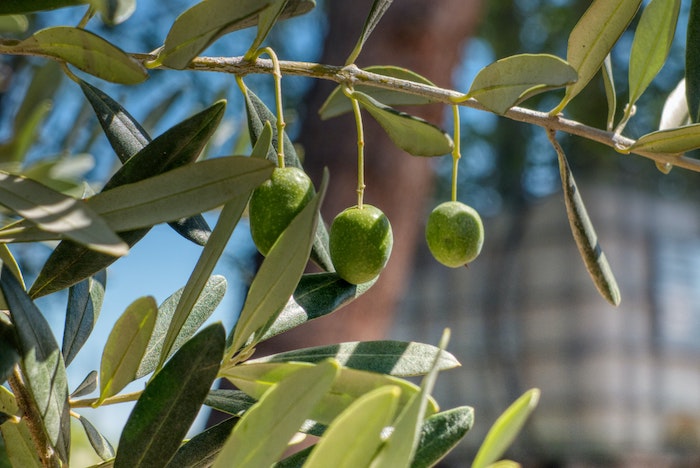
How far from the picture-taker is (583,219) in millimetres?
401

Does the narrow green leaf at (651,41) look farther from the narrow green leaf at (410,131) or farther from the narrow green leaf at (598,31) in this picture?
the narrow green leaf at (410,131)

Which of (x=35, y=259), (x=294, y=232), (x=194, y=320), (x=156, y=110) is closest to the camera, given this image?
(x=294, y=232)

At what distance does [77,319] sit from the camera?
39cm

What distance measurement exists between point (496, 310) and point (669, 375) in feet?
3.30

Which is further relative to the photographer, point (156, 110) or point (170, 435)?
point (156, 110)

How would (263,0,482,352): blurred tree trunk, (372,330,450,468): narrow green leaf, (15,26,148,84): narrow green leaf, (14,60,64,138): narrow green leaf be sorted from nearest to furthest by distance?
(372,330,450,468): narrow green leaf < (15,26,148,84): narrow green leaf < (14,60,64,138): narrow green leaf < (263,0,482,352): blurred tree trunk

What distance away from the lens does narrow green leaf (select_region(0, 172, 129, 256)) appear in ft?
0.80

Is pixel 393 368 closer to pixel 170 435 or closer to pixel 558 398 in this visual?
pixel 170 435

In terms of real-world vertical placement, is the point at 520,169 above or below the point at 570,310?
above

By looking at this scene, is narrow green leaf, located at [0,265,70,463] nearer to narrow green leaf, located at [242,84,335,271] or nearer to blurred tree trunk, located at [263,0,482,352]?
narrow green leaf, located at [242,84,335,271]

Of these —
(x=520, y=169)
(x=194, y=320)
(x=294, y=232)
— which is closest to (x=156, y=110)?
(x=194, y=320)

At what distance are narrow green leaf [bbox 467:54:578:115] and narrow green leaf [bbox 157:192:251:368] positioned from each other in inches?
4.5

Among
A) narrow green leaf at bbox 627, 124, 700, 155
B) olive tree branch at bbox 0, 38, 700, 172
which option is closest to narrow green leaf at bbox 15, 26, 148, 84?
olive tree branch at bbox 0, 38, 700, 172

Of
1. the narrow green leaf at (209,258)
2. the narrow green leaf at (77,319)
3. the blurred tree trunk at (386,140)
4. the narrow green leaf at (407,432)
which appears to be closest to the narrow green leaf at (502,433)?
the narrow green leaf at (407,432)
